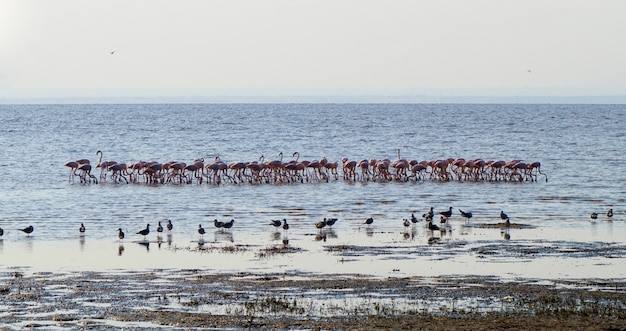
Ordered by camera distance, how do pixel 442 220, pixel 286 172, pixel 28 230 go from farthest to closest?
1. pixel 286 172
2. pixel 442 220
3. pixel 28 230

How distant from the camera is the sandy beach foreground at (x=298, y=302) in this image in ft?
41.7

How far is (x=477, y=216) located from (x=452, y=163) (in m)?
13.8

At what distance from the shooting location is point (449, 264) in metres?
17.8

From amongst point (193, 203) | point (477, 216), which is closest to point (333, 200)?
point (193, 203)

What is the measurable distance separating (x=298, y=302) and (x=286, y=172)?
27.6 meters

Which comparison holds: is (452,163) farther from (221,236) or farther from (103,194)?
(221,236)

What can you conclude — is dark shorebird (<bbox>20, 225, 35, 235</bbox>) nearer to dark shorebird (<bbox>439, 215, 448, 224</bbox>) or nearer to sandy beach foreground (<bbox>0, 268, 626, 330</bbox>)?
sandy beach foreground (<bbox>0, 268, 626, 330</bbox>)

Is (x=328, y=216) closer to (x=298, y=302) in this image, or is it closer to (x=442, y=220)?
(x=442, y=220)

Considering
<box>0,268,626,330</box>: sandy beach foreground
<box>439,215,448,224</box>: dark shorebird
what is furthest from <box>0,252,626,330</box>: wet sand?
<box>439,215,448,224</box>: dark shorebird

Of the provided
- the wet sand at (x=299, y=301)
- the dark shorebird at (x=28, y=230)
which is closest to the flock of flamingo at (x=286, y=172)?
the dark shorebird at (x=28, y=230)

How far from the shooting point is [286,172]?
1638 inches

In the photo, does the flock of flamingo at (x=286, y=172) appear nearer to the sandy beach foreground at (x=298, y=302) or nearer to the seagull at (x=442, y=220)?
the seagull at (x=442, y=220)

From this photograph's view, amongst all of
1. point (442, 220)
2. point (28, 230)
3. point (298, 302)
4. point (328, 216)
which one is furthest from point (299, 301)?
point (328, 216)

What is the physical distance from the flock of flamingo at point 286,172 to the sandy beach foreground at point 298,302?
878 inches
